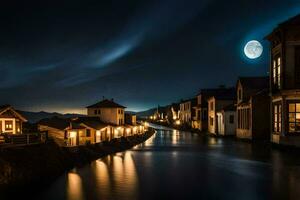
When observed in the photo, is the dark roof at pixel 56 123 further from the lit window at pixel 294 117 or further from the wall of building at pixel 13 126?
Result: the lit window at pixel 294 117

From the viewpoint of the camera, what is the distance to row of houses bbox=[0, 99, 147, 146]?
36.8 m

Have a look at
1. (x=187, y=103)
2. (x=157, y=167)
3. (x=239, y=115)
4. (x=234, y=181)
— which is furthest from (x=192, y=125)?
(x=234, y=181)

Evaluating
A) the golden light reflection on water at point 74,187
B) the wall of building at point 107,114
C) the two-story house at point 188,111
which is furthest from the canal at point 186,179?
the two-story house at point 188,111

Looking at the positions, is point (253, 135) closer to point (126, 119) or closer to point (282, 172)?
point (282, 172)

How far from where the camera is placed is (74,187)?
75.2 ft

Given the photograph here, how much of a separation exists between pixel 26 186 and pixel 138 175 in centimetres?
862

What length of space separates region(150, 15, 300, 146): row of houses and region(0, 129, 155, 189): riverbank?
765 inches

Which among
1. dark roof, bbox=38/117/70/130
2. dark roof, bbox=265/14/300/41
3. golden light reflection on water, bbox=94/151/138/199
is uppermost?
dark roof, bbox=265/14/300/41

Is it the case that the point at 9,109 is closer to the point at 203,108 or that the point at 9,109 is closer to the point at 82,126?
the point at 82,126

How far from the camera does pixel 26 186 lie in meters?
22.0

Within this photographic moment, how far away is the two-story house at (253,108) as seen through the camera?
4775 cm

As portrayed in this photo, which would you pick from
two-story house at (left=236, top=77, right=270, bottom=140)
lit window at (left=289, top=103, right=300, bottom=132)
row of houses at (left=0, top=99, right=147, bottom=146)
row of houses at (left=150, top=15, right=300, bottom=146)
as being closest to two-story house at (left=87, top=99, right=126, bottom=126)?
row of houses at (left=0, top=99, right=147, bottom=146)

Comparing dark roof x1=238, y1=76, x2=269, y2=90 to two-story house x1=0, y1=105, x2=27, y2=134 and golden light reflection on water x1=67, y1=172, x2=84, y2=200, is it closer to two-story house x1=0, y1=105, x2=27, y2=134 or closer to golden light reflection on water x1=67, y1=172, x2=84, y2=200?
two-story house x1=0, y1=105, x2=27, y2=134

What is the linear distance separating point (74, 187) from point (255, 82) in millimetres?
38598
